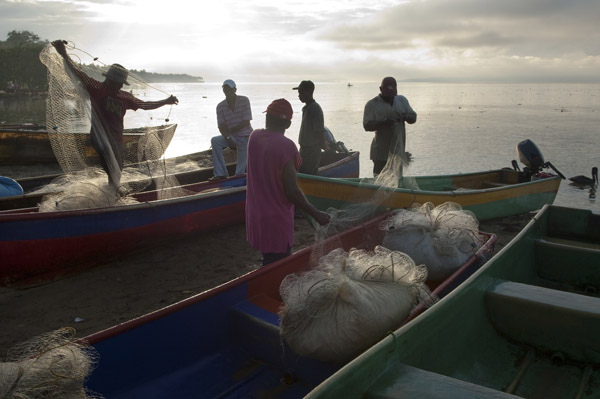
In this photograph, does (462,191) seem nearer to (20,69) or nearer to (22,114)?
(22,114)

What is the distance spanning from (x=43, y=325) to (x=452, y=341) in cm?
399

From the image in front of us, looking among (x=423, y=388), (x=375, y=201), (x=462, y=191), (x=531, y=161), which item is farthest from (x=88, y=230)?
(x=531, y=161)

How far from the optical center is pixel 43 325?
4.55 metres

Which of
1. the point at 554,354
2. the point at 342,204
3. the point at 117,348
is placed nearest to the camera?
the point at 117,348

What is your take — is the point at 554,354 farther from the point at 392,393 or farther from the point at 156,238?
the point at 156,238

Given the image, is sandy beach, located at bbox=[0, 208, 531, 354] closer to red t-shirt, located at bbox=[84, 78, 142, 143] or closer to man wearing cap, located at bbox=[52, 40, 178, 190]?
man wearing cap, located at bbox=[52, 40, 178, 190]

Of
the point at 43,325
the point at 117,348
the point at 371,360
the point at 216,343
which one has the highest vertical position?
the point at 371,360

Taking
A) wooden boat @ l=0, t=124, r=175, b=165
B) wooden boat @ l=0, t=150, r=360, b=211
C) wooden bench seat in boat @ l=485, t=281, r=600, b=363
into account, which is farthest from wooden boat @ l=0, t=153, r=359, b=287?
wooden boat @ l=0, t=124, r=175, b=165

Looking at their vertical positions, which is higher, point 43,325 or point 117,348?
point 117,348

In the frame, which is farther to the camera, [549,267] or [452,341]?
[549,267]

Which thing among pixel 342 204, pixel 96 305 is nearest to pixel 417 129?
pixel 342 204

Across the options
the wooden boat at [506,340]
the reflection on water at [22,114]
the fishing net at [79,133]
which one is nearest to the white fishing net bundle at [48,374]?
the wooden boat at [506,340]

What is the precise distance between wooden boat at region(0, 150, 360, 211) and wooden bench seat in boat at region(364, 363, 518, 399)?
548 centimetres

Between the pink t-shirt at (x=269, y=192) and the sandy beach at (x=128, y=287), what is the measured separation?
6.05 ft
